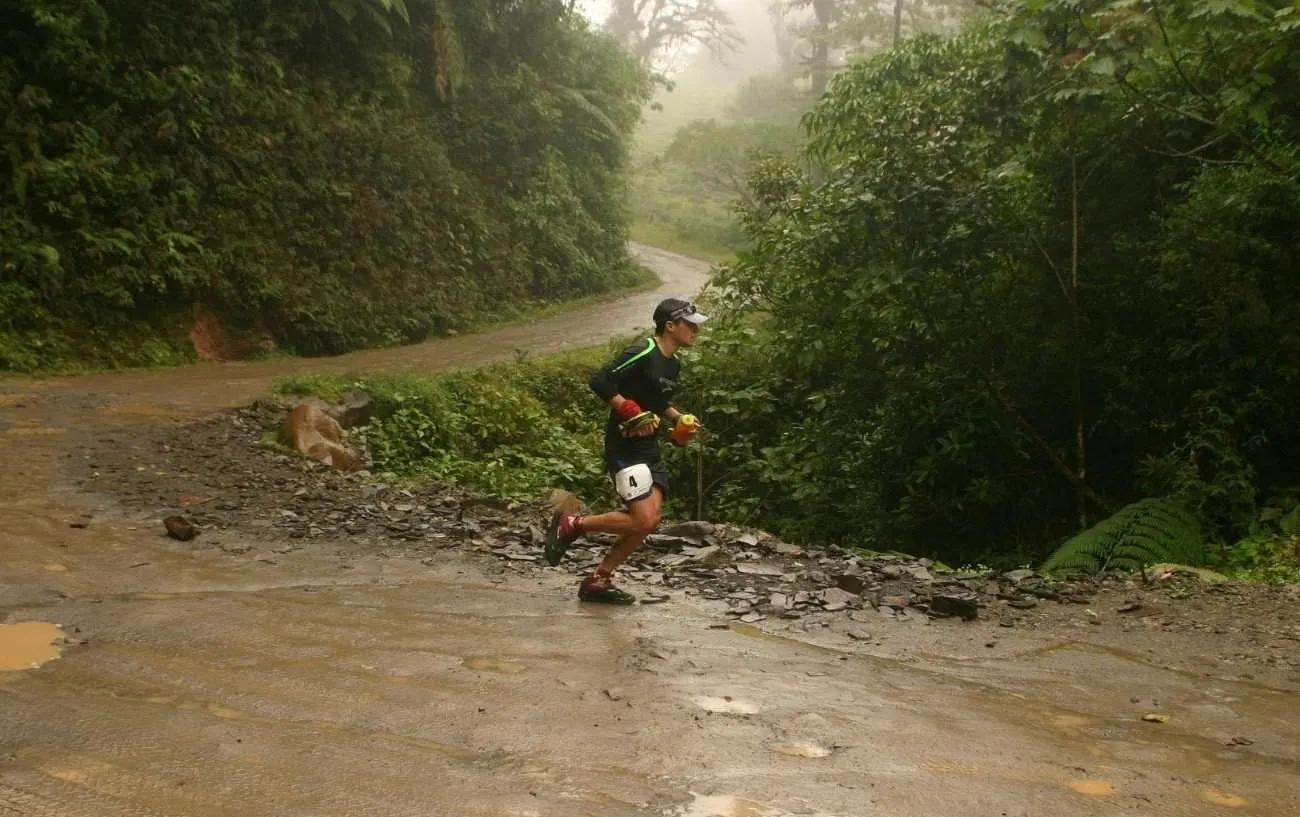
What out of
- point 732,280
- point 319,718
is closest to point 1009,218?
point 732,280

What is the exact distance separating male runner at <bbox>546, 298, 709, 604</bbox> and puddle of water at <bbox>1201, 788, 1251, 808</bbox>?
3.03 meters

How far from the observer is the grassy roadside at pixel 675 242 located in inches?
1476

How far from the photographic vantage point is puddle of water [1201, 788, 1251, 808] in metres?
3.50

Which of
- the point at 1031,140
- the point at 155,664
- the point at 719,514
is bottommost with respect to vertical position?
the point at 719,514

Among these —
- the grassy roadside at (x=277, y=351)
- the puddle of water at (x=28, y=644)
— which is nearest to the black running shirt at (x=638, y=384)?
the puddle of water at (x=28, y=644)

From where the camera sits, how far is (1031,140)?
31.8ft

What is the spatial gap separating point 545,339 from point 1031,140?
1185 cm

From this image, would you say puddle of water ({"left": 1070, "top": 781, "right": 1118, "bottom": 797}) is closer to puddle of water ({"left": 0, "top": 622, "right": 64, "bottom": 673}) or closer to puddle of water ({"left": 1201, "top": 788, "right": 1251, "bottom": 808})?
puddle of water ({"left": 1201, "top": 788, "right": 1251, "bottom": 808})

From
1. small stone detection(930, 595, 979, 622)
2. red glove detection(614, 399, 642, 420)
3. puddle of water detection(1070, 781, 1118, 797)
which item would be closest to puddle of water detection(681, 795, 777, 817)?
puddle of water detection(1070, 781, 1118, 797)

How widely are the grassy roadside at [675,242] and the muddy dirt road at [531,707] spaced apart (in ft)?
101

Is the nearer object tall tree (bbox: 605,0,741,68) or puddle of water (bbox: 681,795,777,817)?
puddle of water (bbox: 681,795,777,817)

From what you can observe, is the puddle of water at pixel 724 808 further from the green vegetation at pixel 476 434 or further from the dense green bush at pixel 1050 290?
the green vegetation at pixel 476 434

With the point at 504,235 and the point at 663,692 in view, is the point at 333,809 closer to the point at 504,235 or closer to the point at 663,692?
the point at 663,692

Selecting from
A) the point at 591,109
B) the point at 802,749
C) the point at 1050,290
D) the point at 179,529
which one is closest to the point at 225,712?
the point at 802,749
